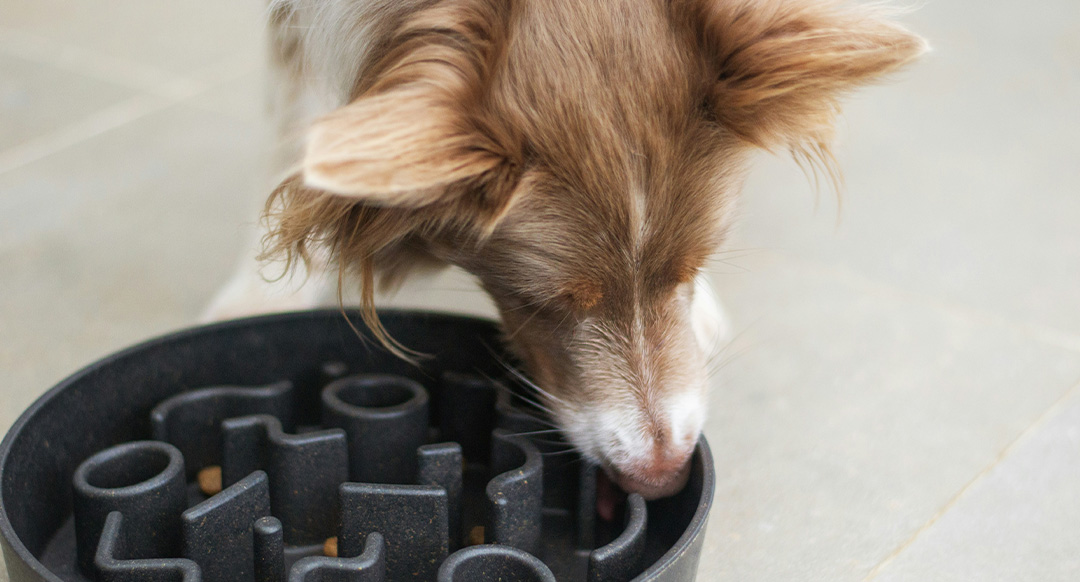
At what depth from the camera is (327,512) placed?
6.45 feet

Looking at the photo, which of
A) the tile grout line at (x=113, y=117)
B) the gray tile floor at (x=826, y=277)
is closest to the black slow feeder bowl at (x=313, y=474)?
the gray tile floor at (x=826, y=277)

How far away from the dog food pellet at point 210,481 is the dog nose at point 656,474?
833 millimetres

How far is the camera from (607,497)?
201cm

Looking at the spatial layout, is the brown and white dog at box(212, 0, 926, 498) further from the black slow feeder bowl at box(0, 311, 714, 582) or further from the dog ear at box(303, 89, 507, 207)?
the black slow feeder bowl at box(0, 311, 714, 582)

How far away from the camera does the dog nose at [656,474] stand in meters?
1.86

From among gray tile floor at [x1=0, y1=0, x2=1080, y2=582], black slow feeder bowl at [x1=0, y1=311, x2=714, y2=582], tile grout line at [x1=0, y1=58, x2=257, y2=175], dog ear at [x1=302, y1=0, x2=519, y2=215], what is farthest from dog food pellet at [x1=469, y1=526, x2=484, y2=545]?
tile grout line at [x1=0, y1=58, x2=257, y2=175]

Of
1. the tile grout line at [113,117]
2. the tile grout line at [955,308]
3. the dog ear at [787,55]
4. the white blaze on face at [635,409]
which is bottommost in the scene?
the tile grout line at [955,308]

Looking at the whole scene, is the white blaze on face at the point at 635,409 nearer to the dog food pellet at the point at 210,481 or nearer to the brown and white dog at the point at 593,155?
the brown and white dog at the point at 593,155

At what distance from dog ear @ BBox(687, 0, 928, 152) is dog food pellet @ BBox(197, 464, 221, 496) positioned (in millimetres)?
1257

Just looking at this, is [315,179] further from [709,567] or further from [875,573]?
[875,573]

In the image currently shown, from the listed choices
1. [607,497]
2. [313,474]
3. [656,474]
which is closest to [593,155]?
[656,474]

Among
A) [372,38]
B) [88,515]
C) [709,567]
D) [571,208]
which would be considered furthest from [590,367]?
[88,515]

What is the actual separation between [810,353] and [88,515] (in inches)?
71.9

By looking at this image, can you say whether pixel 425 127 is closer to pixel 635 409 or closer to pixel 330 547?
pixel 635 409
